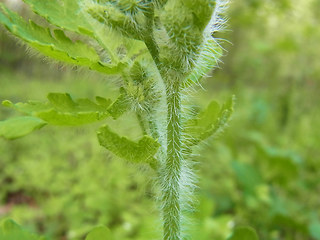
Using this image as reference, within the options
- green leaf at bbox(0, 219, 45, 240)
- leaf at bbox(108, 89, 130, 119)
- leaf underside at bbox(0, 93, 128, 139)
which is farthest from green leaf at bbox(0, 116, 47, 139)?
green leaf at bbox(0, 219, 45, 240)

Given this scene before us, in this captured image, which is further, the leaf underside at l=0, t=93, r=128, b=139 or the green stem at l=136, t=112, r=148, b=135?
the green stem at l=136, t=112, r=148, b=135

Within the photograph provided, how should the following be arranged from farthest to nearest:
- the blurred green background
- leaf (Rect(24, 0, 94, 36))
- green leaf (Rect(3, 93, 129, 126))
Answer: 1. the blurred green background
2. leaf (Rect(24, 0, 94, 36))
3. green leaf (Rect(3, 93, 129, 126))

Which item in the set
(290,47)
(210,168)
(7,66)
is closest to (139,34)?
(210,168)

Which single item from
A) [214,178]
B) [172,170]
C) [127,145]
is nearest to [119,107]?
[127,145]

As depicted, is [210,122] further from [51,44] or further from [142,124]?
[51,44]

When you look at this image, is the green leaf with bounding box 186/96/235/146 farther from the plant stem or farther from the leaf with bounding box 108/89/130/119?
the leaf with bounding box 108/89/130/119

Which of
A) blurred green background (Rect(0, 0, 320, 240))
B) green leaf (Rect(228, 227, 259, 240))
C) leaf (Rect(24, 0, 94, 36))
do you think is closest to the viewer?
leaf (Rect(24, 0, 94, 36))
